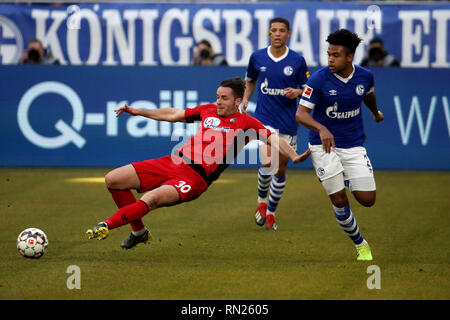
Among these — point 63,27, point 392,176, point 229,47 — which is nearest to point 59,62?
point 63,27

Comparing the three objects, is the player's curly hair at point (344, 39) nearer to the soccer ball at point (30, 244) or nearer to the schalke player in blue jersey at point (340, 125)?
the schalke player in blue jersey at point (340, 125)

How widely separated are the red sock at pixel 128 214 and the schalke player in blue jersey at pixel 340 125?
1825 mm

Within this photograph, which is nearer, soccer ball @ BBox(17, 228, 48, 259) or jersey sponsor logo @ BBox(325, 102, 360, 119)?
soccer ball @ BBox(17, 228, 48, 259)

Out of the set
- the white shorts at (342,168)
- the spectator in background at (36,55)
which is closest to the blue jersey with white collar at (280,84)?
the white shorts at (342,168)

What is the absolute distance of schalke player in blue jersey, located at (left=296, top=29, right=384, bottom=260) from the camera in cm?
834

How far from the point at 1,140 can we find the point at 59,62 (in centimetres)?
234

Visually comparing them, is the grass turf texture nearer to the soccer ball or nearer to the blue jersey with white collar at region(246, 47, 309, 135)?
the soccer ball

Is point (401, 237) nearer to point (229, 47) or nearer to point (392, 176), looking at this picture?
point (392, 176)

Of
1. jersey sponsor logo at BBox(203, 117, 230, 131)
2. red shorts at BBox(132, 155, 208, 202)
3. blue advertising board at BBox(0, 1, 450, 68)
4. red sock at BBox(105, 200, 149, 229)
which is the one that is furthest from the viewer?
blue advertising board at BBox(0, 1, 450, 68)

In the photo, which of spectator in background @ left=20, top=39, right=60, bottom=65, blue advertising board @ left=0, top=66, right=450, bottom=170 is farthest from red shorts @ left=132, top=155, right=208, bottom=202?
spectator in background @ left=20, top=39, right=60, bottom=65

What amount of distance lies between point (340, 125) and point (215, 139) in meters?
1.30

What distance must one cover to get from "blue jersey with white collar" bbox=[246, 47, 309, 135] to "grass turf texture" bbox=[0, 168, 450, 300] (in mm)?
1333

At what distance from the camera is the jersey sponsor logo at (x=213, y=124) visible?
8555mm

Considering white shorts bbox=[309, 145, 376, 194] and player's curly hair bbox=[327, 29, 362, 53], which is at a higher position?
player's curly hair bbox=[327, 29, 362, 53]
